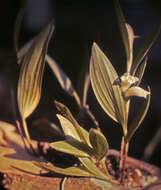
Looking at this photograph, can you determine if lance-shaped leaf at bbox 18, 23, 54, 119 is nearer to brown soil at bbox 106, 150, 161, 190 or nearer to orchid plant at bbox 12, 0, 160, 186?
orchid plant at bbox 12, 0, 160, 186

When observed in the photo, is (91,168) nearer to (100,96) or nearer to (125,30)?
(100,96)

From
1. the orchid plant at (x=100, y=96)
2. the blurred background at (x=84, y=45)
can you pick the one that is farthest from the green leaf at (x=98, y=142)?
the blurred background at (x=84, y=45)

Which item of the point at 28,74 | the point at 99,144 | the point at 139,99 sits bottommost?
the point at 139,99

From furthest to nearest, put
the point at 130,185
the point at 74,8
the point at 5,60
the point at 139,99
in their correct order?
1. the point at 74,8
2. the point at 139,99
3. the point at 5,60
4. the point at 130,185

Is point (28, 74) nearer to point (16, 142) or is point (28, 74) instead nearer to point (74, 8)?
point (16, 142)

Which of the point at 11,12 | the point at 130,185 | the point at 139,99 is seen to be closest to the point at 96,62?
the point at 130,185
